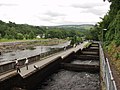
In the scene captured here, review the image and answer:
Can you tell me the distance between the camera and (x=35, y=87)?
1133 inches

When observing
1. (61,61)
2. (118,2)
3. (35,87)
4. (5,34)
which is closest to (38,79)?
(35,87)

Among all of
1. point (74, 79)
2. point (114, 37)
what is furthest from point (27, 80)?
point (114, 37)

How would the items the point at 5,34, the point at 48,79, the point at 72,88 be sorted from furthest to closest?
the point at 5,34
the point at 48,79
the point at 72,88

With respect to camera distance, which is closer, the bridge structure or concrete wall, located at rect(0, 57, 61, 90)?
the bridge structure

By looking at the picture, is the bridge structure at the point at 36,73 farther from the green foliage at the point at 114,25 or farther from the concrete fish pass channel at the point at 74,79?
the green foliage at the point at 114,25

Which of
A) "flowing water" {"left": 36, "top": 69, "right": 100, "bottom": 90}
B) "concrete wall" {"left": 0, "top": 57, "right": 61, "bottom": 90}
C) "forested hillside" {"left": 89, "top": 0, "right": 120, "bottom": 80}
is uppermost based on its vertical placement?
"forested hillside" {"left": 89, "top": 0, "right": 120, "bottom": 80}

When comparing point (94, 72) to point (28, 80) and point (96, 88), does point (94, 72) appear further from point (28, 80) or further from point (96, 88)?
point (28, 80)

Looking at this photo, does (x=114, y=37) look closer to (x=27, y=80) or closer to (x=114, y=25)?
(x=114, y=25)

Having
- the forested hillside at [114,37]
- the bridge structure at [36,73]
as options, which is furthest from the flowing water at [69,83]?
the forested hillside at [114,37]

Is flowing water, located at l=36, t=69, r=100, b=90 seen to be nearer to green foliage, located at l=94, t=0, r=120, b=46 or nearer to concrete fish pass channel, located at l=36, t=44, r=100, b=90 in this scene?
concrete fish pass channel, located at l=36, t=44, r=100, b=90

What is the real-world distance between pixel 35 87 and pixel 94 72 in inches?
Answer: 581

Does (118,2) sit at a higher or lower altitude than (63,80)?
higher

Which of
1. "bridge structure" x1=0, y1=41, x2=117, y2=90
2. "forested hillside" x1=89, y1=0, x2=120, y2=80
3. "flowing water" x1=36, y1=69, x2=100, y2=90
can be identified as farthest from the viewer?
"forested hillside" x1=89, y1=0, x2=120, y2=80

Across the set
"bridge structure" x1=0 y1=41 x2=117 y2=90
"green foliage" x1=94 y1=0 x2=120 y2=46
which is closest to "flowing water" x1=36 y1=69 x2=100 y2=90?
"bridge structure" x1=0 y1=41 x2=117 y2=90
